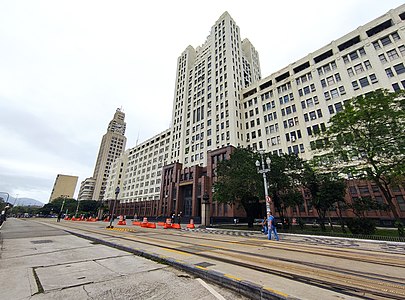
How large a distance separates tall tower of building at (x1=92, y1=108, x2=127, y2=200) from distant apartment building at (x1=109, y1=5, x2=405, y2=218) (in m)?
61.8

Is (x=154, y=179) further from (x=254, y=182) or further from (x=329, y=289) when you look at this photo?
(x=329, y=289)

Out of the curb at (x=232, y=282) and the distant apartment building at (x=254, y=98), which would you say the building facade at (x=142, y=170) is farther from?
the curb at (x=232, y=282)

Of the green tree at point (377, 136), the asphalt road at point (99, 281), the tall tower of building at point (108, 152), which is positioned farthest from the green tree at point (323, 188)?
the tall tower of building at point (108, 152)

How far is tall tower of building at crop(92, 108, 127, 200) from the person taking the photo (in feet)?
401

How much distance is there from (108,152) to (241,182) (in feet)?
435

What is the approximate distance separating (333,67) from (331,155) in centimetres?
3118

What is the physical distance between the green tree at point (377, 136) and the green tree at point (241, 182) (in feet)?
26.5

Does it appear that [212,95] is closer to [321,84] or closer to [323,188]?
[321,84]

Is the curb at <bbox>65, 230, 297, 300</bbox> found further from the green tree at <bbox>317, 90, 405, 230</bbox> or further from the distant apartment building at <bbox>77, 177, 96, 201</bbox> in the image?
the distant apartment building at <bbox>77, 177, 96, 201</bbox>

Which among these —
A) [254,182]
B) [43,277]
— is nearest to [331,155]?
[254,182]

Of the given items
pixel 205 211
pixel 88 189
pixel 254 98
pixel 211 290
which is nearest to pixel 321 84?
pixel 254 98

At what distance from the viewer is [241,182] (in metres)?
22.1

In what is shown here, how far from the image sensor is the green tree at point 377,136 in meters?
15.9

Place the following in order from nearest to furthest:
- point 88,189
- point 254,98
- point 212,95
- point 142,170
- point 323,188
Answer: point 323,188 → point 254,98 → point 212,95 → point 142,170 → point 88,189
